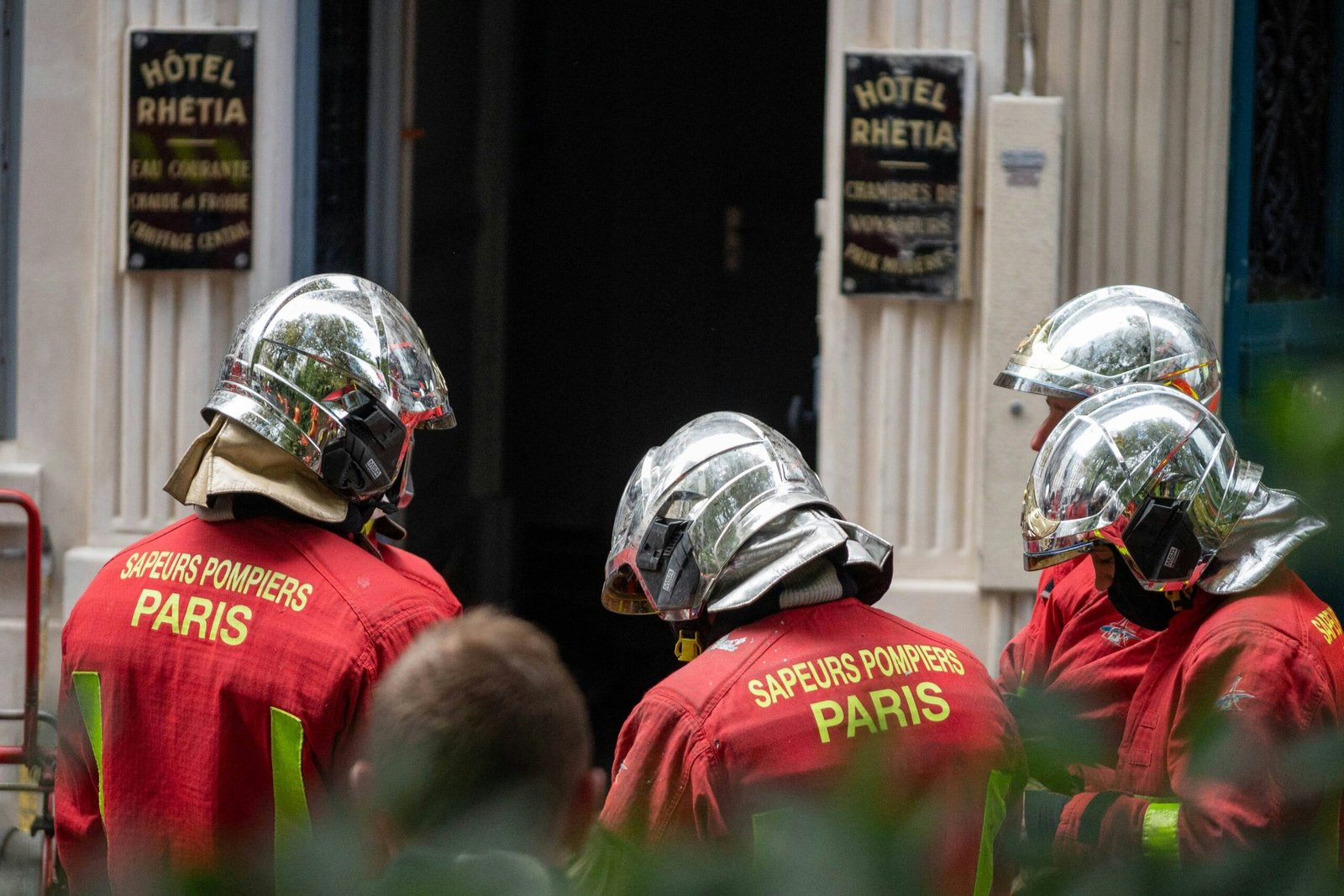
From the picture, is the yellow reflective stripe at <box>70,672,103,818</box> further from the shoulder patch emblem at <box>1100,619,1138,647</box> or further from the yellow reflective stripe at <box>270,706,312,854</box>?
the shoulder patch emblem at <box>1100,619,1138,647</box>

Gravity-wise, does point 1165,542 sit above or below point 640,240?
below

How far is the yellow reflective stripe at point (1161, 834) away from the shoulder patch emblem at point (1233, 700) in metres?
0.09

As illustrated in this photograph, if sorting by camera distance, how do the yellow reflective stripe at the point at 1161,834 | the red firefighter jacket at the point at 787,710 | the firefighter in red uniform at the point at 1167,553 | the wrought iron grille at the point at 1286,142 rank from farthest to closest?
1. the wrought iron grille at the point at 1286,142
2. the firefighter in red uniform at the point at 1167,553
3. the red firefighter jacket at the point at 787,710
4. the yellow reflective stripe at the point at 1161,834

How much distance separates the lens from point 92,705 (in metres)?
2.65

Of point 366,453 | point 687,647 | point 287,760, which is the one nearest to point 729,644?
point 687,647

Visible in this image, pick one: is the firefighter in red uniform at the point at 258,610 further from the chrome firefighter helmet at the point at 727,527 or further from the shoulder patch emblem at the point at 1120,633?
the shoulder patch emblem at the point at 1120,633

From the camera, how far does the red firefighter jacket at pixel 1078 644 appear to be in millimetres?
2891

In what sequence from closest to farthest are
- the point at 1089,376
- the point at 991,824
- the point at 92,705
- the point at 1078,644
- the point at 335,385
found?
the point at 991,824
the point at 92,705
the point at 335,385
the point at 1078,644
the point at 1089,376

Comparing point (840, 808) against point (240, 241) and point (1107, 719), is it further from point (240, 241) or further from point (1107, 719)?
point (240, 241)

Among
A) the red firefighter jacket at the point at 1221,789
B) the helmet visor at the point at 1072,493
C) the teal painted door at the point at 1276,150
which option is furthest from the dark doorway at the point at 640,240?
the red firefighter jacket at the point at 1221,789

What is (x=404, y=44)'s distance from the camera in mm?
5570

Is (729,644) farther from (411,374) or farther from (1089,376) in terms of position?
(1089,376)

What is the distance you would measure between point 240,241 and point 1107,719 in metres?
4.24

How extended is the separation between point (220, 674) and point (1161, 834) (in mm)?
1707
